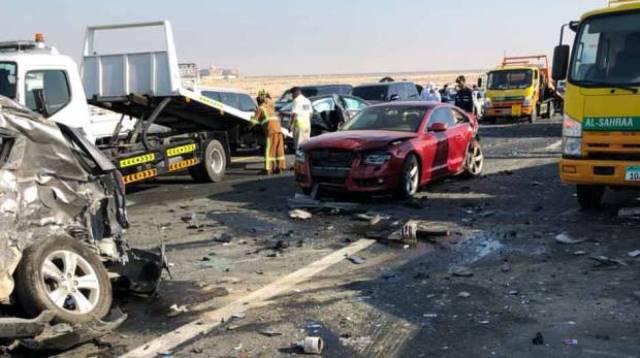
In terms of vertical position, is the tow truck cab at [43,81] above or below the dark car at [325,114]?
above

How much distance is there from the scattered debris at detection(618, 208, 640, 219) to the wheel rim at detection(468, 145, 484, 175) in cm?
413

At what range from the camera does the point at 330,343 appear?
4.83 metres

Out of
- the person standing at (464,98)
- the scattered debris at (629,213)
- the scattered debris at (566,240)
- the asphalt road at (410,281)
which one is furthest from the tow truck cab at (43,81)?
the person standing at (464,98)

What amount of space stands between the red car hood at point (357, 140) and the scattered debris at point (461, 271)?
374 centimetres

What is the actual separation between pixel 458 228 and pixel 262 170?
7273 mm

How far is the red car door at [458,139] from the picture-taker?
38.9 ft

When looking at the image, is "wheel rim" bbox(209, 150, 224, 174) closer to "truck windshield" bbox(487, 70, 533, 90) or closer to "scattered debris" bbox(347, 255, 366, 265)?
"scattered debris" bbox(347, 255, 366, 265)

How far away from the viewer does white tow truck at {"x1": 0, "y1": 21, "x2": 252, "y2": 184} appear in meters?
9.56

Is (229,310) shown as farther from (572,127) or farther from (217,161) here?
(217,161)

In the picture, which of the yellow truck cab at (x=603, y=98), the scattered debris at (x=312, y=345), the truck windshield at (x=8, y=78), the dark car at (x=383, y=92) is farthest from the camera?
the dark car at (x=383, y=92)

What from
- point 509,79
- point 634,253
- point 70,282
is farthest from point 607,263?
point 509,79

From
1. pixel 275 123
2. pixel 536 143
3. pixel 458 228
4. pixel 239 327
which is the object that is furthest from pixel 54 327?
pixel 536 143

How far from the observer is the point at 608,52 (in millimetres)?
8719

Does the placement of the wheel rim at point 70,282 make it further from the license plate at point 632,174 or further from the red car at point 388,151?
the license plate at point 632,174
